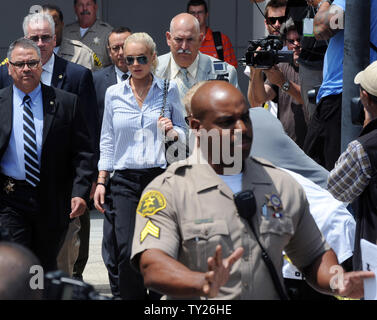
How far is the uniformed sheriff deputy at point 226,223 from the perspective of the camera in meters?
3.71

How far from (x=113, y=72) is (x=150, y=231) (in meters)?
5.00

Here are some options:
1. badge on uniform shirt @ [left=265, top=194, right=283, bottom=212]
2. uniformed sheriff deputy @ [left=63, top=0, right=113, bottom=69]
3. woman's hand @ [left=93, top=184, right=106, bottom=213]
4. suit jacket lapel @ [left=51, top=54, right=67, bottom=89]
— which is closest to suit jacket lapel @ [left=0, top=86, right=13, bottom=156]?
woman's hand @ [left=93, top=184, right=106, bottom=213]

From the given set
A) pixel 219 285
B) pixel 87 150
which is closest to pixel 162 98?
pixel 87 150

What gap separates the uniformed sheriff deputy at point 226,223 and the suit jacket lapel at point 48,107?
2.50m

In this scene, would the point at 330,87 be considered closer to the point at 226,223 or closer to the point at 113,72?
the point at 113,72

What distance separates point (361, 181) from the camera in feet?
17.0

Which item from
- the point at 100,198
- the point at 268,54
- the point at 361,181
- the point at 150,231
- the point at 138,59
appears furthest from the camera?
the point at 268,54

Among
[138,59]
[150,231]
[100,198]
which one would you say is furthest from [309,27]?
[150,231]

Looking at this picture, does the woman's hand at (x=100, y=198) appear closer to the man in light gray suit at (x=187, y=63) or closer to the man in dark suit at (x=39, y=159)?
the man in dark suit at (x=39, y=159)

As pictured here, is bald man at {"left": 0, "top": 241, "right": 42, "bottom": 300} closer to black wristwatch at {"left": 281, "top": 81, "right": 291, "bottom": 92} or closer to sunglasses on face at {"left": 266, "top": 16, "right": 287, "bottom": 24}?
black wristwatch at {"left": 281, "top": 81, "right": 291, "bottom": 92}

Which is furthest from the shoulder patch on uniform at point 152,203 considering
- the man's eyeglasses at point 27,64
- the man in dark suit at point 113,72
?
the man in dark suit at point 113,72

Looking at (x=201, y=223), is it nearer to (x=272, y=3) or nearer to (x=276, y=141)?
(x=276, y=141)

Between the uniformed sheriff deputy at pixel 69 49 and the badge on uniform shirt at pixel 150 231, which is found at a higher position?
the uniformed sheriff deputy at pixel 69 49

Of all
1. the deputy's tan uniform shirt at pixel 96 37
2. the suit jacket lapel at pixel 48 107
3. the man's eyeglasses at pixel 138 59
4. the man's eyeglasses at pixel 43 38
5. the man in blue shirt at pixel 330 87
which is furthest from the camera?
the deputy's tan uniform shirt at pixel 96 37
